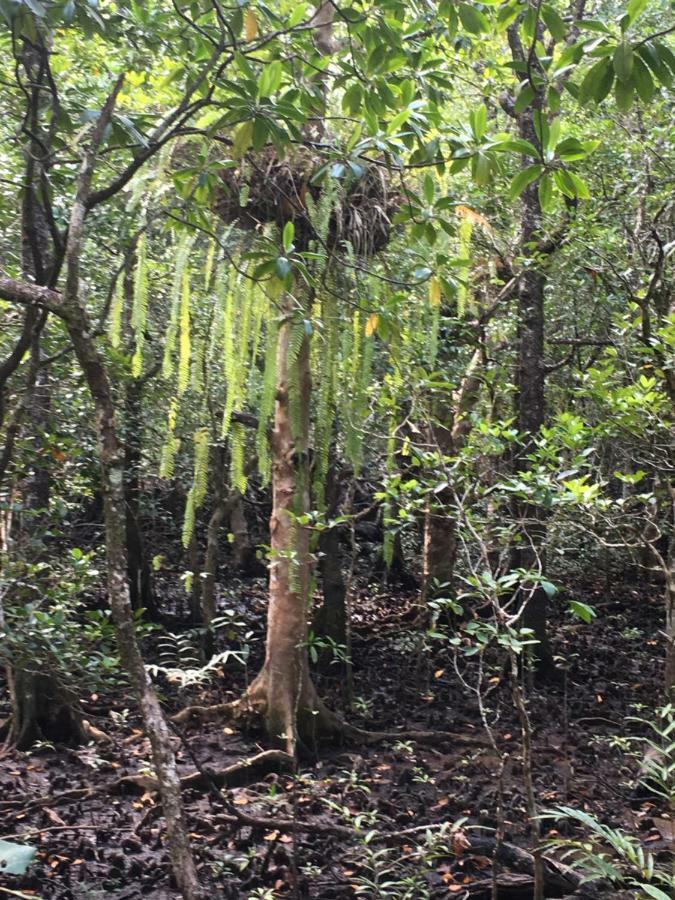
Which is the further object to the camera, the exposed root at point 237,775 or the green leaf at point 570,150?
the exposed root at point 237,775

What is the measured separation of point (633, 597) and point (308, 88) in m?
8.12

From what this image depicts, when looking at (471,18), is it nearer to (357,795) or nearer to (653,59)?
(653,59)

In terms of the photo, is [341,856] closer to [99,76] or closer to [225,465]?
[225,465]

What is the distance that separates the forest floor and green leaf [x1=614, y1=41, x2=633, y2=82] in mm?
2593

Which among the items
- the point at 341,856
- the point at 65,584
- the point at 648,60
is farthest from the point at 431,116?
the point at 341,856

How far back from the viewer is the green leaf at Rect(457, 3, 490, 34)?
99.7 inches

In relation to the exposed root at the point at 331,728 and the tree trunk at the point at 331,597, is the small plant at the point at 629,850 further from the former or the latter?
the tree trunk at the point at 331,597

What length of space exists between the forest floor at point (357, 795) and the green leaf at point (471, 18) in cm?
273

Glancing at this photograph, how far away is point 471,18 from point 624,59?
33.5 inches

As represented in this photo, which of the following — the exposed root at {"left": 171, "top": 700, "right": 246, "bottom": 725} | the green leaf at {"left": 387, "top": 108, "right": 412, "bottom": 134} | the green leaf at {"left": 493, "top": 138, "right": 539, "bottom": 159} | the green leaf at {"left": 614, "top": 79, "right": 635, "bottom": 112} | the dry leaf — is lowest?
the dry leaf

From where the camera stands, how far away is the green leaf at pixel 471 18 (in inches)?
99.7

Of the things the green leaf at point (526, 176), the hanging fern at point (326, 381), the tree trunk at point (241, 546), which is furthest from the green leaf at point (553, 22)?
the tree trunk at point (241, 546)

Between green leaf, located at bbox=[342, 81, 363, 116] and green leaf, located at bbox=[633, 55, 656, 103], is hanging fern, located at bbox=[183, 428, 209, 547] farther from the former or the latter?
green leaf, located at bbox=[633, 55, 656, 103]

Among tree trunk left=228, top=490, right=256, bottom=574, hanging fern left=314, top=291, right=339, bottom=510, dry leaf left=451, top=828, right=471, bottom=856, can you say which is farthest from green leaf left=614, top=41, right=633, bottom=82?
tree trunk left=228, top=490, right=256, bottom=574
